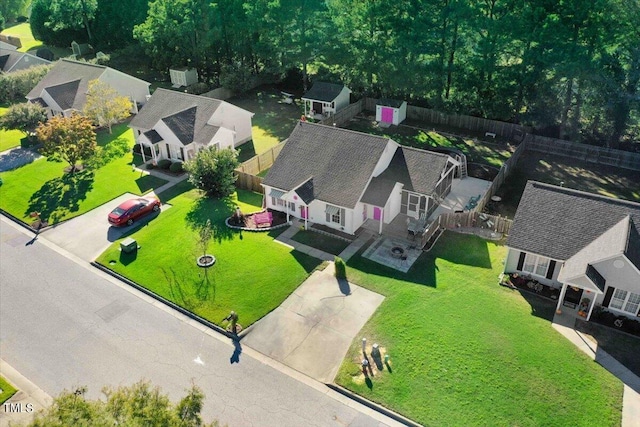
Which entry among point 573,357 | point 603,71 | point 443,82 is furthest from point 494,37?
point 573,357

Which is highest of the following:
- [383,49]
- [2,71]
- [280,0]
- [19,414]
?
[280,0]

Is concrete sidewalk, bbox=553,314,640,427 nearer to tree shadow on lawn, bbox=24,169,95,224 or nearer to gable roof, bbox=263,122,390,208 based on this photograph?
gable roof, bbox=263,122,390,208

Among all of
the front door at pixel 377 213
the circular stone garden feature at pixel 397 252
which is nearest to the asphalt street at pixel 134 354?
the circular stone garden feature at pixel 397 252

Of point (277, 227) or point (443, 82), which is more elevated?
point (443, 82)

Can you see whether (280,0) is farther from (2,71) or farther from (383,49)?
(2,71)

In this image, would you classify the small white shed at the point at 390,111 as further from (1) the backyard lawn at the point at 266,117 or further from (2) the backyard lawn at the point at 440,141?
(1) the backyard lawn at the point at 266,117
